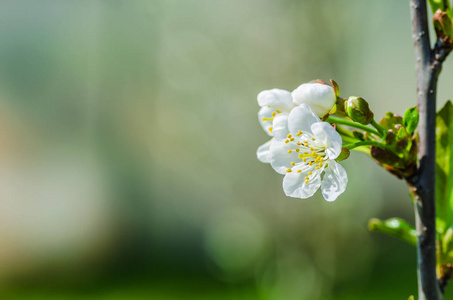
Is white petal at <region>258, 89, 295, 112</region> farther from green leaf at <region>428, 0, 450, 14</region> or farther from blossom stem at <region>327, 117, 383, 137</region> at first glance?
green leaf at <region>428, 0, 450, 14</region>

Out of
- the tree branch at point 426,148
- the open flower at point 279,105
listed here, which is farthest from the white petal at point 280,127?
the tree branch at point 426,148

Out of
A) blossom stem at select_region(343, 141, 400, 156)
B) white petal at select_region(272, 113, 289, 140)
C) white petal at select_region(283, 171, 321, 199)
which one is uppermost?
white petal at select_region(272, 113, 289, 140)

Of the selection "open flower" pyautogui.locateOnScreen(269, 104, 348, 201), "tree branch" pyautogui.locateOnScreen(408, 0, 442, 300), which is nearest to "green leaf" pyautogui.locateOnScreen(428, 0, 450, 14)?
"tree branch" pyautogui.locateOnScreen(408, 0, 442, 300)

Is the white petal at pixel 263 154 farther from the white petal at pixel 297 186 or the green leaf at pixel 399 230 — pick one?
the green leaf at pixel 399 230

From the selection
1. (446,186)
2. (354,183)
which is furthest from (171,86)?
(446,186)

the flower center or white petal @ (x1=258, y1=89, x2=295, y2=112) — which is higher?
white petal @ (x1=258, y1=89, x2=295, y2=112)

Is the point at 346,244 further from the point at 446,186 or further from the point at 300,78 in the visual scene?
the point at 446,186
